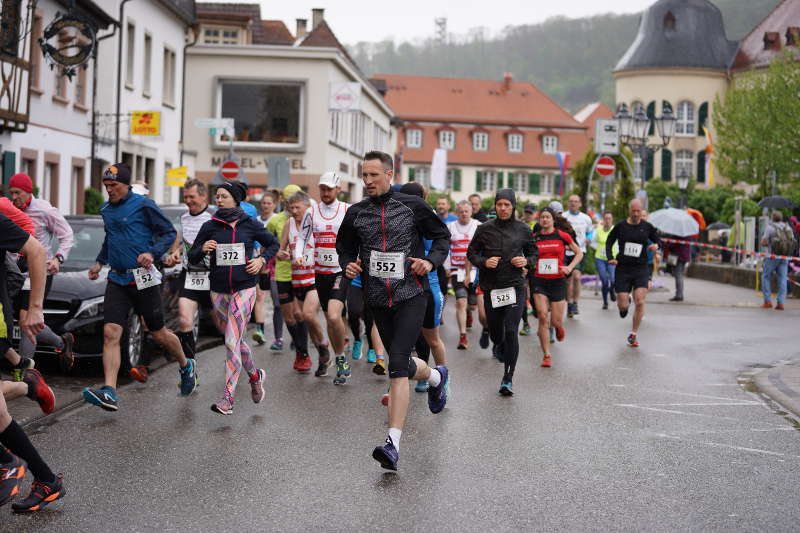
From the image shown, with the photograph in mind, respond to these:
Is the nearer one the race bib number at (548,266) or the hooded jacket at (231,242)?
the hooded jacket at (231,242)

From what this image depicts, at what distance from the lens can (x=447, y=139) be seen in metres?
96.8

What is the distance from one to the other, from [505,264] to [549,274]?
7.81ft

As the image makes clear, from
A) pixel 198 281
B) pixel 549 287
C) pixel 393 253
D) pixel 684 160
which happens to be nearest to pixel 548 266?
pixel 549 287

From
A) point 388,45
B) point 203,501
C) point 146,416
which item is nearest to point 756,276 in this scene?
point 146,416

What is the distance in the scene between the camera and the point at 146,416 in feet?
30.0

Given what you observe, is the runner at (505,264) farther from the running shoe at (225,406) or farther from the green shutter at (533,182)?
the green shutter at (533,182)

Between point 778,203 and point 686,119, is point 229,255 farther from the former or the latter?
point 686,119

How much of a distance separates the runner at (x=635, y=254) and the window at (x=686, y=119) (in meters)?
73.0

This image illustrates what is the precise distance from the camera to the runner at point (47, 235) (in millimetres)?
10758

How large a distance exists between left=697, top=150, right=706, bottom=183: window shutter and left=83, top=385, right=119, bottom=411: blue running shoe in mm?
81502

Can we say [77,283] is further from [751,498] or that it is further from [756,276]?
[756,276]

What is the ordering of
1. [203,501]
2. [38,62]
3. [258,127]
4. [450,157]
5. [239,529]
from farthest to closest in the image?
1. [450,157]
2. [258,127]
3. [38,62]
4. [203,501]
5. [239,529]

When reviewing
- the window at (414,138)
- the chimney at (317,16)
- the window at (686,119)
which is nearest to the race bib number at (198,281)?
the chimney at (317,16)

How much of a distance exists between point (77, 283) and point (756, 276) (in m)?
23.4
